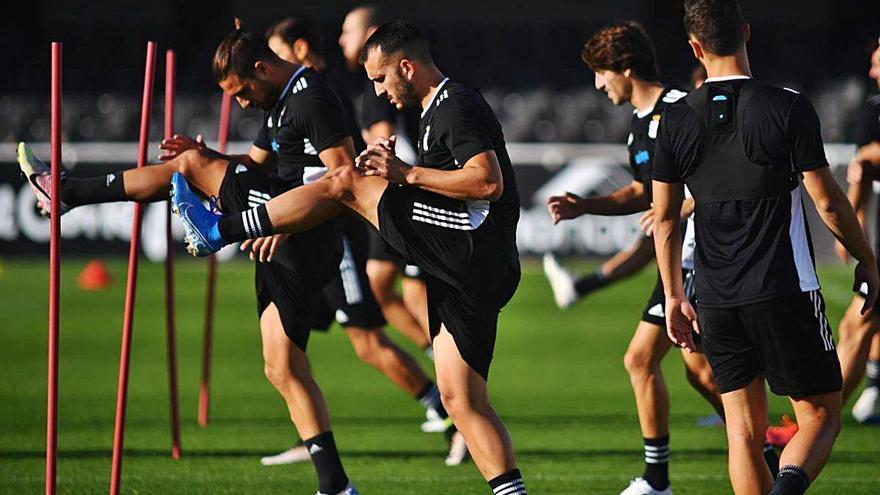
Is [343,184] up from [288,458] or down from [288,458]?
up

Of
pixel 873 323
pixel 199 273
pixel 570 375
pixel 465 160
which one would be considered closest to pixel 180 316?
pixel 199 273

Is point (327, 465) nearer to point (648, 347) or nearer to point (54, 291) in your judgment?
point (54, 291)

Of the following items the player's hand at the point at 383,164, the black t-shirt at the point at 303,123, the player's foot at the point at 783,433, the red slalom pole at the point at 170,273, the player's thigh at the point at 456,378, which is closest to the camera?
the player's hand at the point at 383,164

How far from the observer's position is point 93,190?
6605mm

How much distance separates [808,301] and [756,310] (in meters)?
0.20

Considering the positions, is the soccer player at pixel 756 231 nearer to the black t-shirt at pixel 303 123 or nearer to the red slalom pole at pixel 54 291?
the black t-shirt at pixel 303 123

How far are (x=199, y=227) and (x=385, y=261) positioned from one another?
4.47 meters

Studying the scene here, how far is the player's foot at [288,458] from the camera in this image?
8133 millimetres

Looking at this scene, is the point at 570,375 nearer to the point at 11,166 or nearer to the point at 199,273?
the point at 199,273

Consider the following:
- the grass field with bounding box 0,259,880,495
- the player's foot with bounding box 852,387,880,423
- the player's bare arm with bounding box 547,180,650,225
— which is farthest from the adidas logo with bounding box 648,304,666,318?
the player's foot with bounding box 852,387,880,423

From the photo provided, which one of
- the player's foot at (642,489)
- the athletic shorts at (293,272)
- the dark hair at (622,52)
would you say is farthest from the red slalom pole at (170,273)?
the player's foot at (642,489)

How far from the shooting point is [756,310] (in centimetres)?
531

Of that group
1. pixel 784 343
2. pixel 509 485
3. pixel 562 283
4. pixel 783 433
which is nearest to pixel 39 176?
pixel 509 485

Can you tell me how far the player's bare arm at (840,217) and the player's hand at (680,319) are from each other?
658mm
